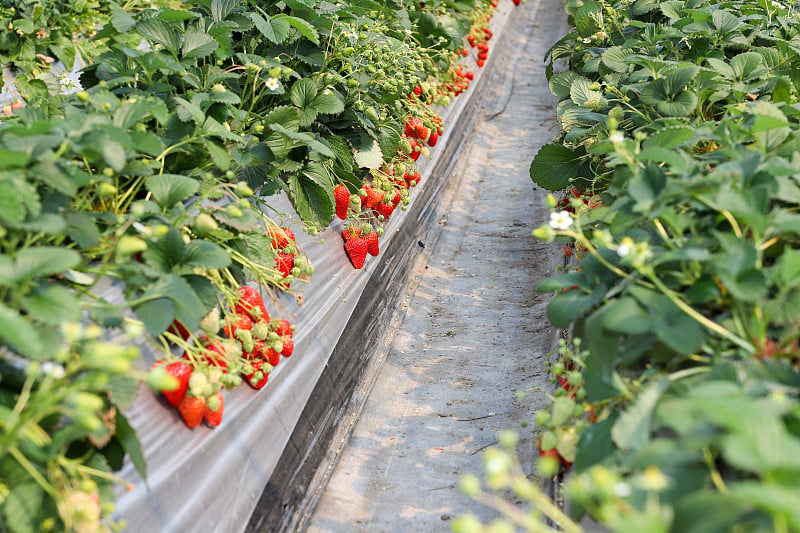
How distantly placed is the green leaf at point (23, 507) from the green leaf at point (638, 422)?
3.20ft

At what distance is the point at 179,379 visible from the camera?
1.58 m

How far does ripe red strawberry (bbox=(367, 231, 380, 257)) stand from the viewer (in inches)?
104

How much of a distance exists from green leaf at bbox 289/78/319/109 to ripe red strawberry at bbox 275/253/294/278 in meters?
0.55

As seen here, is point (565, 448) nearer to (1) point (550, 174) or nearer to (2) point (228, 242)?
(2) point (228, 242)

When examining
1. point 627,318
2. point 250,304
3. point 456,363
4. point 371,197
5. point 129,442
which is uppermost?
point 627,318

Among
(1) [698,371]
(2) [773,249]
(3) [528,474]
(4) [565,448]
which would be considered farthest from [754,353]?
(3) [528,474]

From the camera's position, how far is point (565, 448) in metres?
1.58

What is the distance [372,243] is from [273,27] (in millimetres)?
839

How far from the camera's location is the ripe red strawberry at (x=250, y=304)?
184 cm

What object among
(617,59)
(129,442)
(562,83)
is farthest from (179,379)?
(562,83)

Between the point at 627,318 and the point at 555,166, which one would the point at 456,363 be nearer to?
the point at 555,166

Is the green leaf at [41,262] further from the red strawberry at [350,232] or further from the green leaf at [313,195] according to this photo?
the red strawberry at [350,232]

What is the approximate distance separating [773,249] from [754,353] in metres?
0.33

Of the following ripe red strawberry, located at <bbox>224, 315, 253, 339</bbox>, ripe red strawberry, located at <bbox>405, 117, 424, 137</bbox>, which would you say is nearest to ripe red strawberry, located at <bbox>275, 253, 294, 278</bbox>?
ripe red strawberry, located at <bbox>224, 315, 253, 339</bbox>
